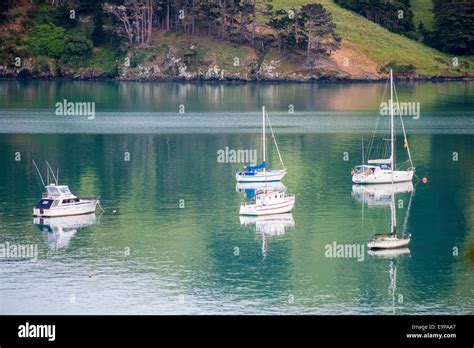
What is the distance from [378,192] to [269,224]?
16.9 metres

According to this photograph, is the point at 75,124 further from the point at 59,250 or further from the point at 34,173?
the point at 59,250

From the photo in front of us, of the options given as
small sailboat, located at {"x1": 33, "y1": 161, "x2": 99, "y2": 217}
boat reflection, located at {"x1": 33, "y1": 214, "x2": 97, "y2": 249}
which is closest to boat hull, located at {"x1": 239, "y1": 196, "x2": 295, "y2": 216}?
boat reflection, located at {"x1": 33, "y1": 214, "x2": 97, "y2": 249}

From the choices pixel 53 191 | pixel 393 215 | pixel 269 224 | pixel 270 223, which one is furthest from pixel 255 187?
pixel 393 215

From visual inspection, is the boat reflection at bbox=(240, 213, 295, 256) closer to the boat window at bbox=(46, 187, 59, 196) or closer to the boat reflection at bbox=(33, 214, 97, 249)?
the boat reflection at bbox=(33, 214, 97, 249)

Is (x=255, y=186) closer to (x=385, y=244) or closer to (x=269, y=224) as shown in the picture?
(x=269, y=224)

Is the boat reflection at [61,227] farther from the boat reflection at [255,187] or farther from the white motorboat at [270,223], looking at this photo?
the boat reflection at [255,187]

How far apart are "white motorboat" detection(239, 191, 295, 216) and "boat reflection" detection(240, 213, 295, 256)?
358 mm

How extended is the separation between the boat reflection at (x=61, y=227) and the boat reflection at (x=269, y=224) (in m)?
11.0

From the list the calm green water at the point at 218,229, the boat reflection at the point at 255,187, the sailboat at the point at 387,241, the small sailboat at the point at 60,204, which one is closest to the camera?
the calm green water at the point at 218,229

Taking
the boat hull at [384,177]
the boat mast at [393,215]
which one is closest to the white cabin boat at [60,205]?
the boat mast at [393,215]

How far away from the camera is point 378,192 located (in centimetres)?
9350

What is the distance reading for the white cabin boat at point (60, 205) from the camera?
81188mm
